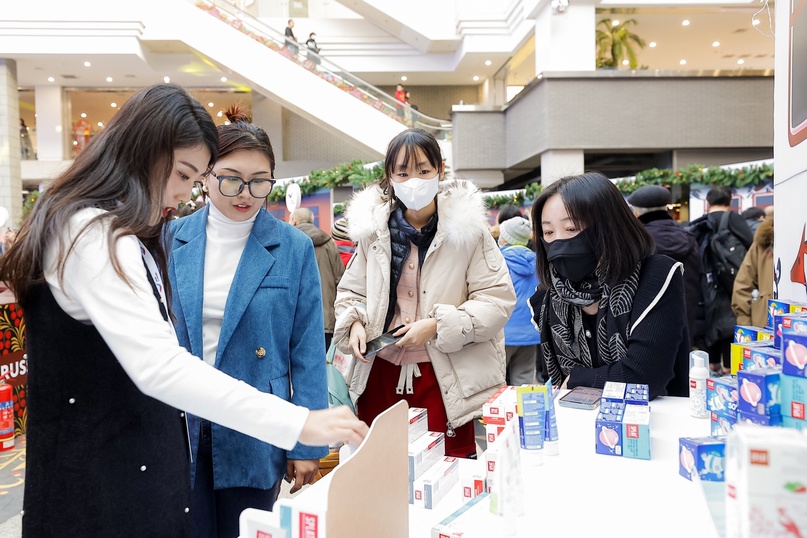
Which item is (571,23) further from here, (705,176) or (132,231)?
(132,231)

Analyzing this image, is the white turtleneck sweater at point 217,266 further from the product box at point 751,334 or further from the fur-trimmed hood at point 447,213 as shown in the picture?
the product box at point 751,334

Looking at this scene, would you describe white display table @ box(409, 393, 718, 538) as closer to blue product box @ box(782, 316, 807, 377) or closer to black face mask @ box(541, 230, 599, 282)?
blue product box @ box(782, 316, 807, 377)

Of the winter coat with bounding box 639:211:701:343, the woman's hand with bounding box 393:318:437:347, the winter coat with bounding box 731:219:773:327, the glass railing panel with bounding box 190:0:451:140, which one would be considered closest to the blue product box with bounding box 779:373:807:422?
the woman's hand with bounding box 393:318:437:347

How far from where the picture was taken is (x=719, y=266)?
487 cm

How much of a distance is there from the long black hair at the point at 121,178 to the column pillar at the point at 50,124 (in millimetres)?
18992

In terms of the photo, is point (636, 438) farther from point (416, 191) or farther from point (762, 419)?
point (416, 191)

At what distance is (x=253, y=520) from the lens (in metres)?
0.90

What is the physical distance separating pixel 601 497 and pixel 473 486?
10.6 inches

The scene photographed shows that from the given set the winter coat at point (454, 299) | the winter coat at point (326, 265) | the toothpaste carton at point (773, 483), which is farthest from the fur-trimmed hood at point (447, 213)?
the winter coat at point (326, 265)

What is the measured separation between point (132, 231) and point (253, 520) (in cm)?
57

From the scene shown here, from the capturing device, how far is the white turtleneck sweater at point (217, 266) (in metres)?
1.68

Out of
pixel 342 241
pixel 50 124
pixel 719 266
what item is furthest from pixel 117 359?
pixel 50 124

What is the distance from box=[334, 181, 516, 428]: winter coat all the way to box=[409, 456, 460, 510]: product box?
738mm

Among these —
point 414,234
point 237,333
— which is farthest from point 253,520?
point 414,234
